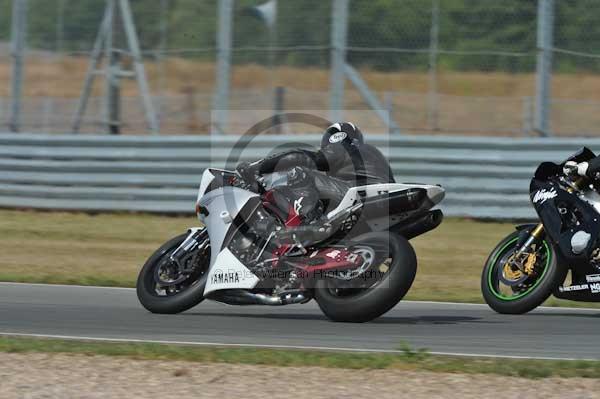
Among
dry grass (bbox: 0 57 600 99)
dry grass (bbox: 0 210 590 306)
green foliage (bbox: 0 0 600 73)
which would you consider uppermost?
green foliage (bbox: 0 0 600 73)

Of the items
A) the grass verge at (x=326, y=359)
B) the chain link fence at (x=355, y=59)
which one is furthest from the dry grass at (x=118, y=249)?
the grass verge at (x=326, y=359)

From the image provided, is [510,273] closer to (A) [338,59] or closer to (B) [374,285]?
(B) [374,285]

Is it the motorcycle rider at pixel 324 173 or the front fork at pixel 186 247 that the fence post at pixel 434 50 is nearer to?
the motorcycle rider at pixel 324 173

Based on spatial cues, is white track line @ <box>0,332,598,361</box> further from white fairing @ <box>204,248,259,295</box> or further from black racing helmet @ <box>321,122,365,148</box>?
black racing helmet @ <box>321,122,365,148</box>

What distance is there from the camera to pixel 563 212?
8.09m

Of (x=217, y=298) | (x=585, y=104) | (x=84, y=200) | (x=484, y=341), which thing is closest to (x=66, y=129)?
(x=84, y=200)

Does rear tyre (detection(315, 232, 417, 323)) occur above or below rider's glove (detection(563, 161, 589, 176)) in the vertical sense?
below

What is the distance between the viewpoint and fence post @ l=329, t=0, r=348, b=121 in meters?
13.4

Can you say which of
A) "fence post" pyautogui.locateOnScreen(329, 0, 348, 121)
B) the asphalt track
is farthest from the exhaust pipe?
"fence post" pyautogui.locateOnScreen(329, 0, 348, 121)

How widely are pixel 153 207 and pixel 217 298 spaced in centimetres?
642

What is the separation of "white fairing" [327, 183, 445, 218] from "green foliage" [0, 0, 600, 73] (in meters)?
6.09

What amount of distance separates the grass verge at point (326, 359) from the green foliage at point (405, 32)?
734 centimetres

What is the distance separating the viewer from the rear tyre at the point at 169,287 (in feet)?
25.6

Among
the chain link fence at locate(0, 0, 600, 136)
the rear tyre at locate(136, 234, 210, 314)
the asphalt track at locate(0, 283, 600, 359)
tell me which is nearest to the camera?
the asphalt track at locate(0, 283, 600, 359)
